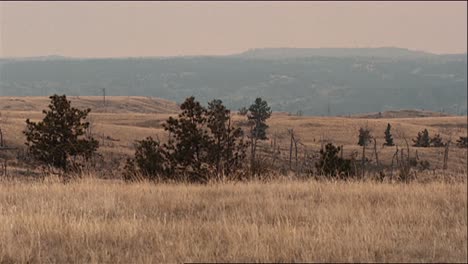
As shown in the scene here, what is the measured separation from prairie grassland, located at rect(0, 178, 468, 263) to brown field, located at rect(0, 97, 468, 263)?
1 cm

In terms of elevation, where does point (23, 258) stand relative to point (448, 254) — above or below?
below

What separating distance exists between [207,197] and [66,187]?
2.87m

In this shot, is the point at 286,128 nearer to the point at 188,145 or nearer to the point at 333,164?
the point at 333,164

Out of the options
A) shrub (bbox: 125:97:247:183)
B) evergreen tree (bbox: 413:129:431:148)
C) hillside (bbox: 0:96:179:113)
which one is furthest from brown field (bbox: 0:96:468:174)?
shrub (bbox: 125:97:247:183)

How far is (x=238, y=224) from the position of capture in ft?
20.9

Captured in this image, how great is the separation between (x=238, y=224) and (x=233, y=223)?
0.55 feet

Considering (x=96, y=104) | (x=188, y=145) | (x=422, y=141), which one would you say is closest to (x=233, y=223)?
(x=188, y=145)

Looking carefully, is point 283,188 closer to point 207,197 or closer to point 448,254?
point 207,197

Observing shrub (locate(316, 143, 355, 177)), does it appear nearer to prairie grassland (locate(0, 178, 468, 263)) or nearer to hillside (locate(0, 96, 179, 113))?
prairie grassland (locate(0, 178, 468, 263))

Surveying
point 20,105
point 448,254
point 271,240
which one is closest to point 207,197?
point 271,240

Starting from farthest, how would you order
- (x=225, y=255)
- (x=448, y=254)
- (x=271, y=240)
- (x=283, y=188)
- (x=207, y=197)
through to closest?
(x=283, y=188), (x=207, y=197), (x=271, y=240), (x=225, y=255), (x=448, y=254)

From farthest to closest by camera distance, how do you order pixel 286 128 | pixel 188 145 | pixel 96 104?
pixel 96 104, pixel 286 128, pixel 188 145

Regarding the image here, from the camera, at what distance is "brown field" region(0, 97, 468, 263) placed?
199 inches

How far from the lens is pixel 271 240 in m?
5.41
